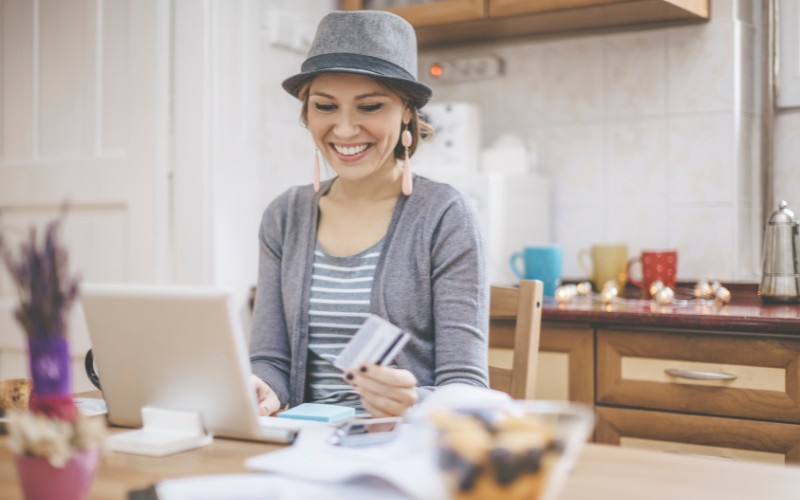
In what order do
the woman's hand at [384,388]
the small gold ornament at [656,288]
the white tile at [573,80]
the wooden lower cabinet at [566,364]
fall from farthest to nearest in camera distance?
the white tile at [573,80] → the small gold ornament at [656,288] → the wooden lower cabinet at [566,364] → the woman's hand at [384,388]

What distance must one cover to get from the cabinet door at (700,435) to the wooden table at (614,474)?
3.07 feet

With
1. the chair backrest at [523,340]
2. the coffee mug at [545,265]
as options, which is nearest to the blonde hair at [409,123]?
the chair backrest at [523,340]

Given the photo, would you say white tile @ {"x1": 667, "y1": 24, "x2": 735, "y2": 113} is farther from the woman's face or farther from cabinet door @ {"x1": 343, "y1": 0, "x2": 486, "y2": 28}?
the woman's face

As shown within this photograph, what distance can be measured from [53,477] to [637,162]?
2.09 metres

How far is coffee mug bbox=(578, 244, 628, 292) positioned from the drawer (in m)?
0.46

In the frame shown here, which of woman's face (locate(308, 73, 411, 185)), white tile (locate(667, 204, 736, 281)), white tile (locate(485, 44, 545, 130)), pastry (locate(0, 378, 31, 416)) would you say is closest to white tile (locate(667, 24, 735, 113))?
white tile (locate(667, 204, 736, 281))

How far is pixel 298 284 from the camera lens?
1.61m

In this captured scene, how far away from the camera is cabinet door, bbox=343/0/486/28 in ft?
8.24

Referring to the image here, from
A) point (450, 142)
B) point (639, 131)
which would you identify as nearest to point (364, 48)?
point (450, 142)

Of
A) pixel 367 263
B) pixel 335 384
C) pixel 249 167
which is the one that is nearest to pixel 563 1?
pixel 249 167

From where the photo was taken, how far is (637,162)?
258 cm

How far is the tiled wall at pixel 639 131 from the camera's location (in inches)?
96.3

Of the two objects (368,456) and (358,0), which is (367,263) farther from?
(358,0)

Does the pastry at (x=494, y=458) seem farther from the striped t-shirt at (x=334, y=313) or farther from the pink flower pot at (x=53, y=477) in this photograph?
the striped t-shirt at (x=334, y=313)
